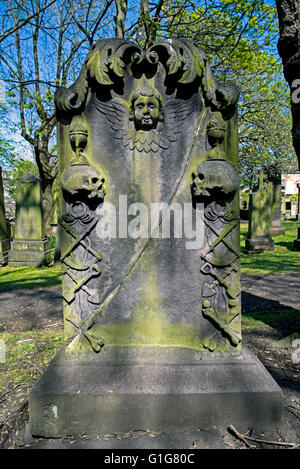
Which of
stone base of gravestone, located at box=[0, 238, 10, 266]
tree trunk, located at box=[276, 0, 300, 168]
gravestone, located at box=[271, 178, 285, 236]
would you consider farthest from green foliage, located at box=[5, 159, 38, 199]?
tree trunk, located at box=[276, 0, 300, 168]

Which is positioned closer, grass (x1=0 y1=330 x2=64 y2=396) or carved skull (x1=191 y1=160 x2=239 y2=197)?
carved skull (x1=191 y1=160 x2=239 y2=197)

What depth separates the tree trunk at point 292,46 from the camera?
305 centimetres

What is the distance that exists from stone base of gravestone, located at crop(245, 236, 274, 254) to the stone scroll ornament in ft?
30.3

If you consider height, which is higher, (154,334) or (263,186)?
(263,186)

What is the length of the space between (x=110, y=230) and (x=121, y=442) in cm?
155

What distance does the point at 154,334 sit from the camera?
99.3 inches

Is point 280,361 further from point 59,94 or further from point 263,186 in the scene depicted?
point 263,186

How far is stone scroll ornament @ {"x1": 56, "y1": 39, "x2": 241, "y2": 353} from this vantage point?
2406 mm

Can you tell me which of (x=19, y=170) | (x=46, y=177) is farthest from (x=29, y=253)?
(x=19, y=170)

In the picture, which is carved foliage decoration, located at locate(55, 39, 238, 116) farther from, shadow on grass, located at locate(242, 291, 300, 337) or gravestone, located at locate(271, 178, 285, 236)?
gravestone, located at locate(271, 178, 285, 236)

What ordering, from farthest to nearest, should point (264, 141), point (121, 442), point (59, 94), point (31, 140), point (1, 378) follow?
point (264, 141), point (31, 140), point (1, 378), point (59, 94), point (121, 442)

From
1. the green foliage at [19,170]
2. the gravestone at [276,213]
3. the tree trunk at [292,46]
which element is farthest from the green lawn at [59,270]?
the green foliage at [19,170]

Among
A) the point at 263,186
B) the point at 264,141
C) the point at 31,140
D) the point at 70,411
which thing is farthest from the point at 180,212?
the point at 264,141

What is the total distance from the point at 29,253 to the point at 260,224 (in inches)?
339
